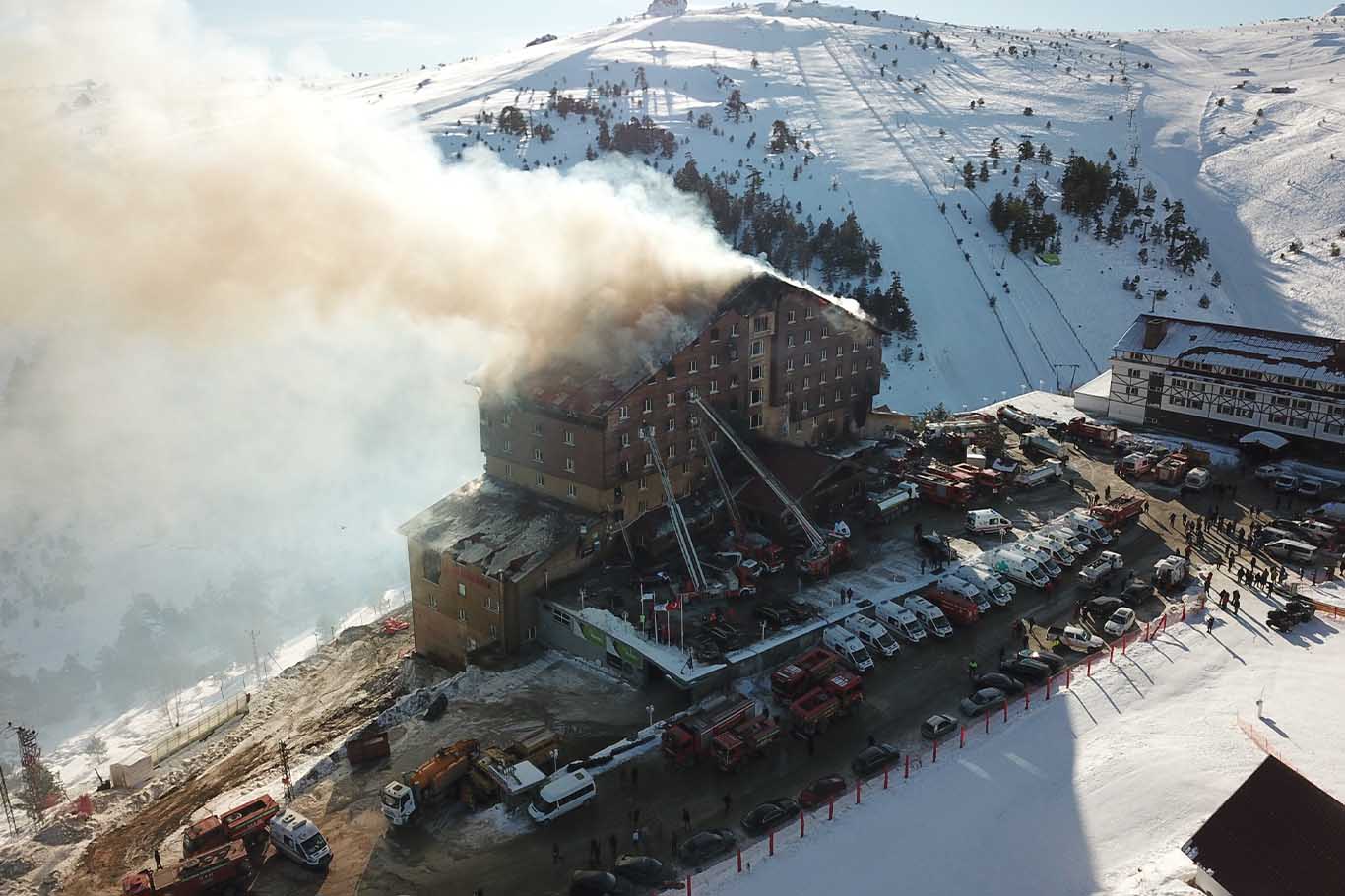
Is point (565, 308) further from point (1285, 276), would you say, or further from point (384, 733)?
point (1285, 276)

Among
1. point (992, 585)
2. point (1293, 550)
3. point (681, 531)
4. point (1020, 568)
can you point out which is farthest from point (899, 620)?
point (1293, 550)

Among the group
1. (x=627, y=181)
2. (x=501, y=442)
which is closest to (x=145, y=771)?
(x=501, y=442)

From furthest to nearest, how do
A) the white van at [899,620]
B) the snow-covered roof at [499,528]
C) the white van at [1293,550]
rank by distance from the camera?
the white van at [1293,550], the snow-covered roof at [499,528], the white van at [899,620]

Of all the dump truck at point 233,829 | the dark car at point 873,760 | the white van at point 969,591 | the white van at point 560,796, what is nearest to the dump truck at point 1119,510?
the white van at point 969,591

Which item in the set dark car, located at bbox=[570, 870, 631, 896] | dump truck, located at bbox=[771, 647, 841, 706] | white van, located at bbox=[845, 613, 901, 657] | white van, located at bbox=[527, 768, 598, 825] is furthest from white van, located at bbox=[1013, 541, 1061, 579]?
dark car, located at bbox=[570, 870, 631, 896]

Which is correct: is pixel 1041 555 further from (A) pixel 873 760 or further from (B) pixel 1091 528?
(A) pixel 873 760

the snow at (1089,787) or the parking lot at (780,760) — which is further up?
the snow at (1089,787)

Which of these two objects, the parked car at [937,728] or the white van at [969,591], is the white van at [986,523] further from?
the parked car at [937,728]
